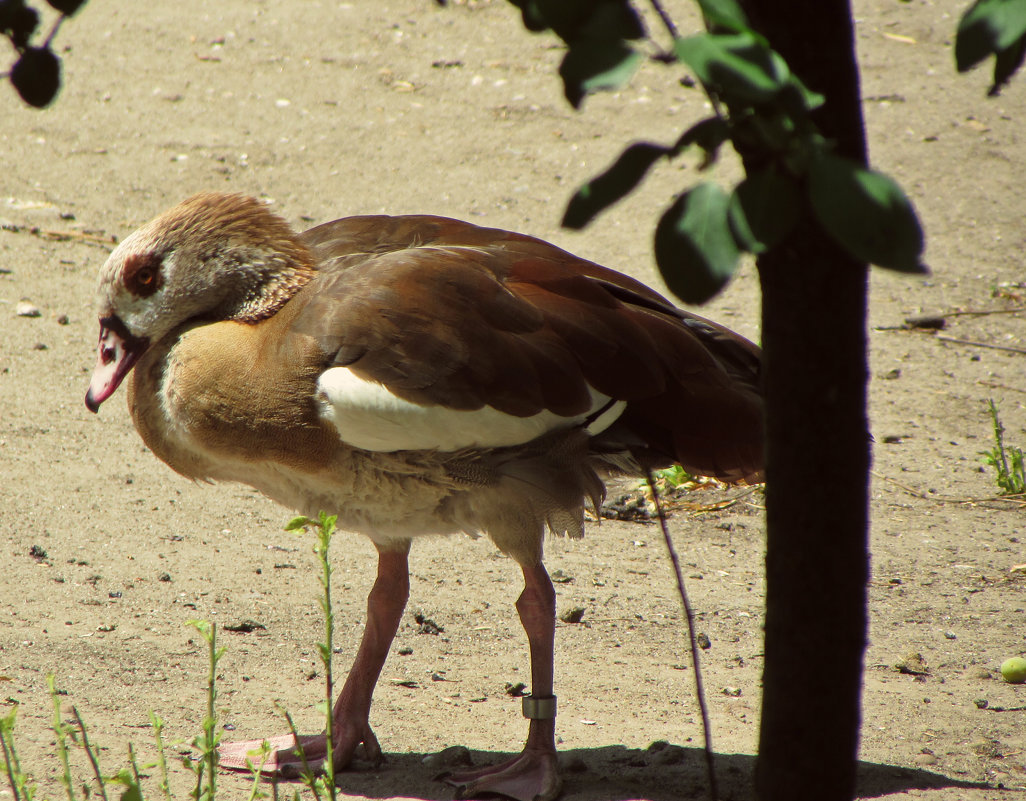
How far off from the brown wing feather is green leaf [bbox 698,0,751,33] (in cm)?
201

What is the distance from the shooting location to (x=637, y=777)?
3.33 metres

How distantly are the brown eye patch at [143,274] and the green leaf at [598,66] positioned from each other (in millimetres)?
2486

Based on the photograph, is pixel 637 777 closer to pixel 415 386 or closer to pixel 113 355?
pixel 415 386

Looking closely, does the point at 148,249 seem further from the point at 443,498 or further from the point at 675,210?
the point at 675,210

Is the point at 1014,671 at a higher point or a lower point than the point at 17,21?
lower

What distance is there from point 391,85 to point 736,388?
246 inches

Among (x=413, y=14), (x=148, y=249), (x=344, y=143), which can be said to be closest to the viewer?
(x=148, y=249)

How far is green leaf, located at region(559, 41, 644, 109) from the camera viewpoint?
1.12m

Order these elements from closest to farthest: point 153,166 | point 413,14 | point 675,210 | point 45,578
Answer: point 675,210
point 45,578
point 153,166
point 413,14

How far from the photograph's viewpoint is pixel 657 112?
8.71m

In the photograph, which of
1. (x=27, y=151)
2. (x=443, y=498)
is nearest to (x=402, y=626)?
(x=443, y=498)

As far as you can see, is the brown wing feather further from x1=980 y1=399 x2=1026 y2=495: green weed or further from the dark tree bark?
x1=980 y1=399 x2=1026 y2=495: green weed

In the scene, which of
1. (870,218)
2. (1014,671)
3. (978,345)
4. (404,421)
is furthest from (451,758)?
(978,345)

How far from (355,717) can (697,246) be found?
2655 millimetres
